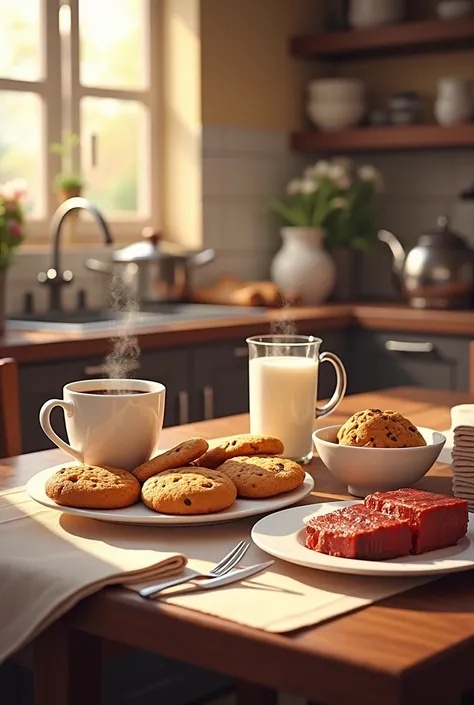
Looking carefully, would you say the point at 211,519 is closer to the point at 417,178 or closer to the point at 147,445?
the point at 147,445

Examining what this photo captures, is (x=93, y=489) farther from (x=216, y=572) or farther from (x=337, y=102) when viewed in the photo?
(x=337, y=102)

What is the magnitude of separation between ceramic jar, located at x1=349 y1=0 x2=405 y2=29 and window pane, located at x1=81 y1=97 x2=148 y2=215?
Result: 0.89m

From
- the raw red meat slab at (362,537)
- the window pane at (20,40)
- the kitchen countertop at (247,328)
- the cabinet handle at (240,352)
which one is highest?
the window pane at (20,40)

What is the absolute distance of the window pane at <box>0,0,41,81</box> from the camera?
12.6ft

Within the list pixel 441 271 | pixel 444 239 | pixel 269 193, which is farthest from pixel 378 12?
pixel 441 271

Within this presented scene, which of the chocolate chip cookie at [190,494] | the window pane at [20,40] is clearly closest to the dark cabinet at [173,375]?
the window pane at [20,40]

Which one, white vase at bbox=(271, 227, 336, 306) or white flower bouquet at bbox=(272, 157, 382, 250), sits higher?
white flower bouquet at bbox=(272, 157, 382, 250)

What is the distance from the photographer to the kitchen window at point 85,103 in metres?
3.88

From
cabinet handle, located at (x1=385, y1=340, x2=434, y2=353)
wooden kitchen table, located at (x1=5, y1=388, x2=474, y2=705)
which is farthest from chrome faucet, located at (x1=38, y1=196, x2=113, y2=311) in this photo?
wooden kitchen table, located at (x1=5, y1=388, x2=474, y2=705)

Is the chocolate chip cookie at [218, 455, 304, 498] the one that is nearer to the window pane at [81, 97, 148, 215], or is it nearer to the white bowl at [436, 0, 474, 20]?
the window pane at [81, 97, 148, 215]

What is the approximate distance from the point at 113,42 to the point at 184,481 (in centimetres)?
323

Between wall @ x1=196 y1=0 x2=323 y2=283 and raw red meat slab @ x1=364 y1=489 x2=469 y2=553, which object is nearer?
raw red meat slab @ x1=364 y1=489 x2=469 y2=553

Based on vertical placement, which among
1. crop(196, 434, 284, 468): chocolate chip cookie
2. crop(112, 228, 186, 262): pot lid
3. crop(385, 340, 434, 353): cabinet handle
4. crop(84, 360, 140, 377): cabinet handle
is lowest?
crop(385, 340, 434, 353): cabinet handle

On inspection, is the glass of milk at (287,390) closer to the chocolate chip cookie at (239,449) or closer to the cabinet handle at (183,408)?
the chocolate chip cookie at (239,449)
